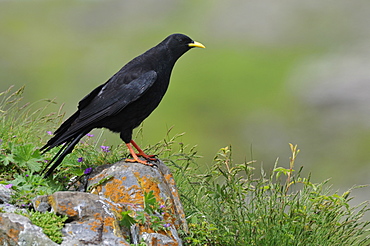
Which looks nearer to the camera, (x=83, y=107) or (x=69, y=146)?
(x=69, y=146)

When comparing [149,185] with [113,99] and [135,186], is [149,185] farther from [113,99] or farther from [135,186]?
[113,99]

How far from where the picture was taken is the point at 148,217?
159 inches

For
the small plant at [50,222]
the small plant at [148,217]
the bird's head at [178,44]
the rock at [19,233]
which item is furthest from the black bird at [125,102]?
the rock at [19,233]

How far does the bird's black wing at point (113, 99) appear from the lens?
4.91m

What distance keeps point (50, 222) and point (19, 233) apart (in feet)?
→ 0.77

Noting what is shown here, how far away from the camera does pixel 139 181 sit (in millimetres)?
4484

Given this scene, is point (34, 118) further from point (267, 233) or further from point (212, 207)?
point (267, 233)

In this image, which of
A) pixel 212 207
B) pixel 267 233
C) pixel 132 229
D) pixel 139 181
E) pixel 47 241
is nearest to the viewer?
pixel 47 241

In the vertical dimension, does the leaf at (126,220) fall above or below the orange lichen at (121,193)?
A: below

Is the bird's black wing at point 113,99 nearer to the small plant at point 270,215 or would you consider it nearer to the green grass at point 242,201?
the green grass at point 242,201

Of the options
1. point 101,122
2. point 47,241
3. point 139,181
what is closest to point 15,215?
point 47,241

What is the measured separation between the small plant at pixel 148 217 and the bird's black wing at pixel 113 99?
1135 mm

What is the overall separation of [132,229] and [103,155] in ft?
4.78

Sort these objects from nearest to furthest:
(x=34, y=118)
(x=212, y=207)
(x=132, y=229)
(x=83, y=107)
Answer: (x=132, y=229), (x=212, y=207), (x=83, y=107), (x=34, y=118)
